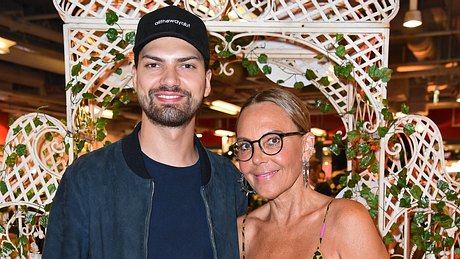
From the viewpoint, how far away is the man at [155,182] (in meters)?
1.60

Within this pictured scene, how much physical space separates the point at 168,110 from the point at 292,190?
559 mm

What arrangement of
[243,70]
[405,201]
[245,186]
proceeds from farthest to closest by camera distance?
1. [243,70]
2. [405,201]
3. [245,186]

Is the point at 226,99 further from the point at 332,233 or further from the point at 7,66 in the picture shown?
the point at 332,233

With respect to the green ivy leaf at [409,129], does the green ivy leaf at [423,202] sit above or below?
below

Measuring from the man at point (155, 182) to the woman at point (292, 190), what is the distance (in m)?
0.19

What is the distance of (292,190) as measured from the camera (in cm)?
183

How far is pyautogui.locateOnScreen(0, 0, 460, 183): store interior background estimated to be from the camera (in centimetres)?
520

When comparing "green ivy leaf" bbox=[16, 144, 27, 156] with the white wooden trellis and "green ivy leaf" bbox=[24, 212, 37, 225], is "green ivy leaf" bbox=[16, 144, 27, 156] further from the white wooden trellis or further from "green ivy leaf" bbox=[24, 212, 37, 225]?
"green ivy leaf" bbox=[24, 212, 37, 225]

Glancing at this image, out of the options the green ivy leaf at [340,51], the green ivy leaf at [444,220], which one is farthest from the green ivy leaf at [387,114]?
the green ivy leaf at [444,220]

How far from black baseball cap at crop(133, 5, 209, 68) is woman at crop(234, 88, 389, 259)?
30cm

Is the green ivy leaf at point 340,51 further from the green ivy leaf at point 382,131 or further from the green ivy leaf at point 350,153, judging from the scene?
the green ivy leaf at point 350,153

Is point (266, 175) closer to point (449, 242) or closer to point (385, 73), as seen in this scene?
point (385, 73)

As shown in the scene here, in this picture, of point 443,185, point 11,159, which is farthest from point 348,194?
point 11,159

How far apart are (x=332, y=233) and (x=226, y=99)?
864 centimetres
